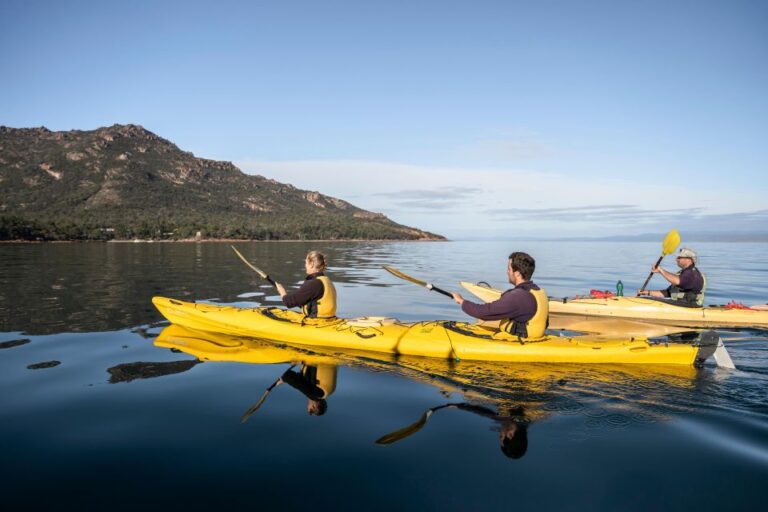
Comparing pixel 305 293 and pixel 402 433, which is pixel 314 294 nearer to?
pixel 305 293

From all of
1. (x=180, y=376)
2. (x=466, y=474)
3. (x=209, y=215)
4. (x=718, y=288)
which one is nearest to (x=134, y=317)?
(x=180, y=376)

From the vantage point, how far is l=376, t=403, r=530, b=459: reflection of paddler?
4632mm

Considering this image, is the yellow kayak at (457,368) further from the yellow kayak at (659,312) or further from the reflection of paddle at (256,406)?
the yellow kayak at (659,312)

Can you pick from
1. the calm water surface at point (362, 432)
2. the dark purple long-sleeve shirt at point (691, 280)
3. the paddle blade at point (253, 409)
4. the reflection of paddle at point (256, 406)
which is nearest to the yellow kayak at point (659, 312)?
the dark purple long-sleeve shirt at point (691, 280)

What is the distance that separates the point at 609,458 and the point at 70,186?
14570 centimetres

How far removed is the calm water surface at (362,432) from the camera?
12.5ft

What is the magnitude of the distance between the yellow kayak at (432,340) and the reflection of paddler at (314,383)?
1082mm

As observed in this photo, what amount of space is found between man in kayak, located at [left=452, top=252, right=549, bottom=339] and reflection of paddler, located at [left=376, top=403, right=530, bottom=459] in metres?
1.74

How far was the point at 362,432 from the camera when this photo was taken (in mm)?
5000

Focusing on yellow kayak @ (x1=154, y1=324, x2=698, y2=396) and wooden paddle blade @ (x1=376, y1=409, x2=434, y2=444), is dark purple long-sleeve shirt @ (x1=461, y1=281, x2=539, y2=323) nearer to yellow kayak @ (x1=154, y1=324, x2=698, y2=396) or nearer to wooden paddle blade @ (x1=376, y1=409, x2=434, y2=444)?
yellow kayak @ (x1=154, y1=324, x2=698, y2=396)

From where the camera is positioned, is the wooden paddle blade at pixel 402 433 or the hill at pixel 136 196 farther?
the hill at pixel 136 196

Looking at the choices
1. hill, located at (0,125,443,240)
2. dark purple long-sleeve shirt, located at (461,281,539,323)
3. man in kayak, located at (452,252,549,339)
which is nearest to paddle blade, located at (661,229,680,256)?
man in kayak, located at (452,252,549,339)

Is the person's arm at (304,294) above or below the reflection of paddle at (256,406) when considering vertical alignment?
above

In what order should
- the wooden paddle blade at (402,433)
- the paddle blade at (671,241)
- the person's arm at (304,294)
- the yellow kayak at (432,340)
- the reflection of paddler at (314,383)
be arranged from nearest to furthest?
the wooden paddle blade at (402,433)
the reflection of paddler at (314,383)
the yellow kayak at (432,340)
the person's arm at (304,294)
the paddle blade at (671,241)
